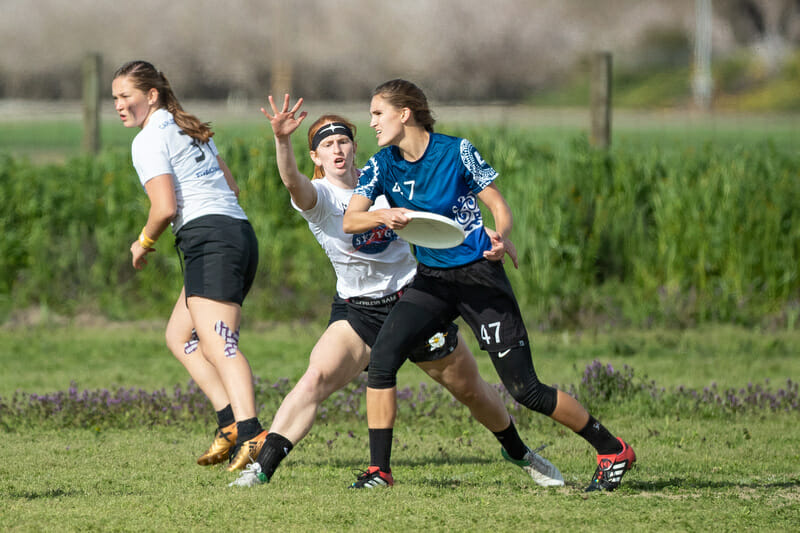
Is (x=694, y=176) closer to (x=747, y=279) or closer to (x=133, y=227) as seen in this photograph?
(x=747, y=279)

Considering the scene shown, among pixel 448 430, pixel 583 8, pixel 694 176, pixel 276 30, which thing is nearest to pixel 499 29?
pixel 276 30

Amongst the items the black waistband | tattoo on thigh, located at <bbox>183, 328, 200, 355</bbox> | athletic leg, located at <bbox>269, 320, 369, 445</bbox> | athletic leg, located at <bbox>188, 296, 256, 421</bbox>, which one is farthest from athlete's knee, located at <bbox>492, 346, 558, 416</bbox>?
tattoo on thigh, located at <bbox>183, 328, 200, 355</bbox>

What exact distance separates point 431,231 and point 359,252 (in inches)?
29.8

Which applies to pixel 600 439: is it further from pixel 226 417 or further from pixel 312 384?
pixel 226 417

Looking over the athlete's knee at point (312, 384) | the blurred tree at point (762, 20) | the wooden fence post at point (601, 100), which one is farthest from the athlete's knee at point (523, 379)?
the blurred tree at point (762, 20)

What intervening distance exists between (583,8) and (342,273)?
83452 mm

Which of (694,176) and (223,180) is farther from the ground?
(223,180)

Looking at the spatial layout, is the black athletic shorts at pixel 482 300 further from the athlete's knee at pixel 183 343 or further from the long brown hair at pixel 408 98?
the athlete's knee at pixel 183 343

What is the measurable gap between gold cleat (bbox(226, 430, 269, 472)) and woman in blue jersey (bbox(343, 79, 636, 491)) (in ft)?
2.10

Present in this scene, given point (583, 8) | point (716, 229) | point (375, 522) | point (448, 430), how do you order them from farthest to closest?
point (583, 8) < point (716, 229) < point (448, 430) < point (375, 522)

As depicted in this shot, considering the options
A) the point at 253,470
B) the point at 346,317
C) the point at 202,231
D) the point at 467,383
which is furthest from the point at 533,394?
the point at 202,231

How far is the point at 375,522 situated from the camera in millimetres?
4809

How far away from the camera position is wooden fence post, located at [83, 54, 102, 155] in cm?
1372

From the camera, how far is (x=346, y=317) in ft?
19.8
